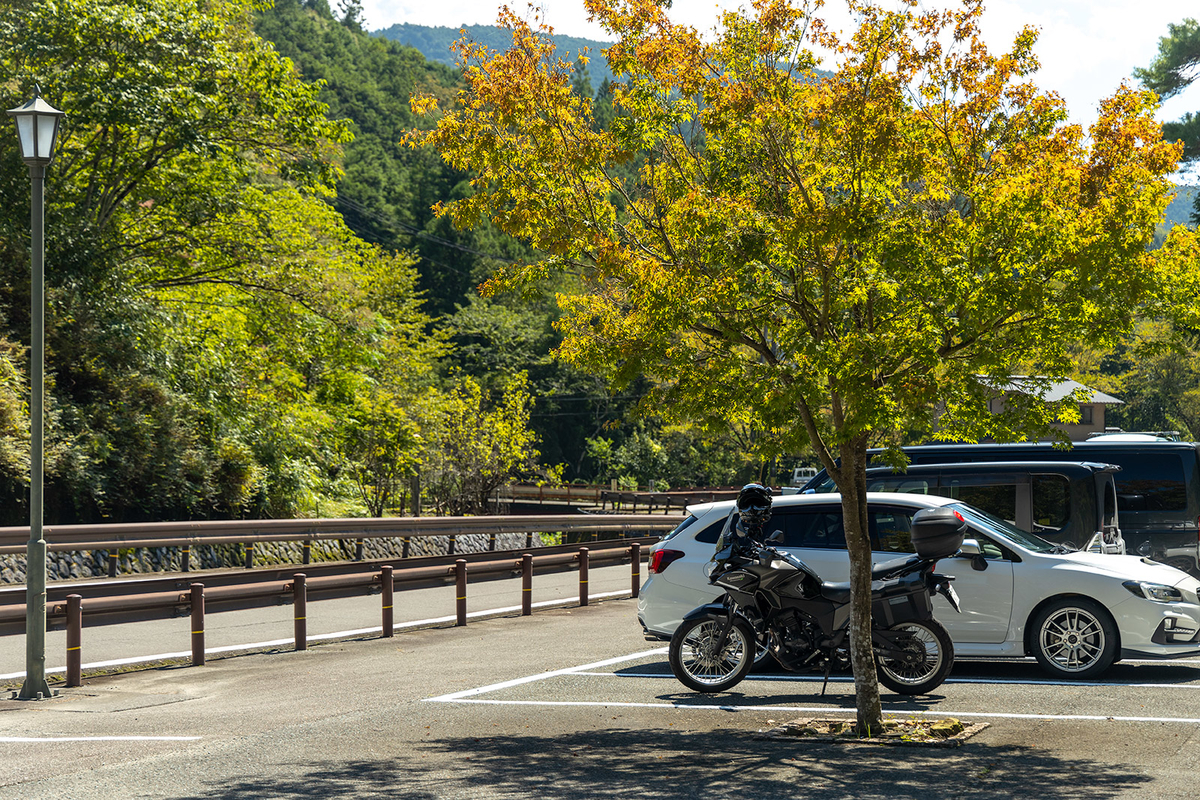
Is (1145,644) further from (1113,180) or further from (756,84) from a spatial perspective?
(756,84)

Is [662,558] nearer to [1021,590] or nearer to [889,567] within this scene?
[889,567]

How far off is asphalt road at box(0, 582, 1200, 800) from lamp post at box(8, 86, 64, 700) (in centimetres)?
45

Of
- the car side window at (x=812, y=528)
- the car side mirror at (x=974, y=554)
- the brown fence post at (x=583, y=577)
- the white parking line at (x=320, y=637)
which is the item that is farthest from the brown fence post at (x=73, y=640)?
the brown fence post at (x=583, y=577)

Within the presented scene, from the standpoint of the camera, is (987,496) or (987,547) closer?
(987,547)

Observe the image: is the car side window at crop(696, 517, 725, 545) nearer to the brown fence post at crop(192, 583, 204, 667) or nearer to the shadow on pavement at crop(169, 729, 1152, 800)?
the shadow on pavement at crop(169, 729, 1152, 800)

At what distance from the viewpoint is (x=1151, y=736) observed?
24.8ft

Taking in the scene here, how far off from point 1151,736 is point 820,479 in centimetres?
689

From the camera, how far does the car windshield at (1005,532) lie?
403 inches

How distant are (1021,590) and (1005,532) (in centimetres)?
61

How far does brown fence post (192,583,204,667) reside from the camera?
12.0 metres

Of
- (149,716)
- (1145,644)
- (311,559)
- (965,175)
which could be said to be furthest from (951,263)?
(311,559)

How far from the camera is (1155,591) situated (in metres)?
9.73

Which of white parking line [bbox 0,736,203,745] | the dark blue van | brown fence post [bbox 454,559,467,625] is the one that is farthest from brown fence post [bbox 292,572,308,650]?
the dark blue van

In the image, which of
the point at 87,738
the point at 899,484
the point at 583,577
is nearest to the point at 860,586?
the point at 87,738
